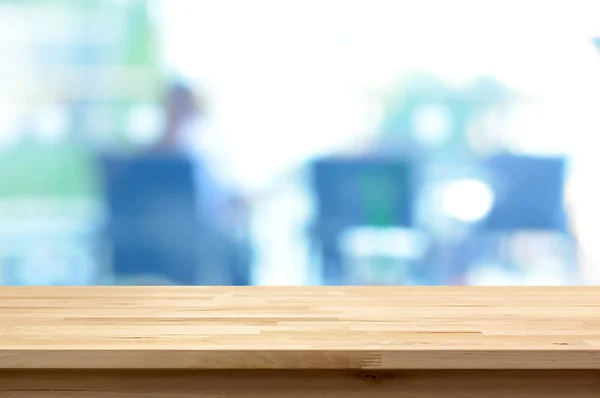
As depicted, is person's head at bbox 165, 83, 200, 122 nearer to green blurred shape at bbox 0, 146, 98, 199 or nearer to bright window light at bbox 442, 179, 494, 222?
green blurred shape at bbox 0, 146, 98, 199

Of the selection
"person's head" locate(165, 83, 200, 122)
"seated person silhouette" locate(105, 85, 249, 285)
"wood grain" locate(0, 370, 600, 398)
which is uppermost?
"person's head" locate(165, 83, 200, 122)

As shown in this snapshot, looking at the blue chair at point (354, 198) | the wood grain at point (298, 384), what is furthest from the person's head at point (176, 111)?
the wood grain at point (298, 384)

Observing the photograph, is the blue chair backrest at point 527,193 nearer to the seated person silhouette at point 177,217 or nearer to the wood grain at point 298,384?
the seated person silhouette at point 177,217

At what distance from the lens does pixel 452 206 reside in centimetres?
324

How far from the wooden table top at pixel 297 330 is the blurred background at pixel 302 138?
215 cm

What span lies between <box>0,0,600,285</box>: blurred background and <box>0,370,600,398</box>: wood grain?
244 centimetres

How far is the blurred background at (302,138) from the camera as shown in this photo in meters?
3.17

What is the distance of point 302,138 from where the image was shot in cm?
319

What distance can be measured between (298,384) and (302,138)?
2.55m

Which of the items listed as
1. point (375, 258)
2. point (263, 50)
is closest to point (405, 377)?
point (375, 258)

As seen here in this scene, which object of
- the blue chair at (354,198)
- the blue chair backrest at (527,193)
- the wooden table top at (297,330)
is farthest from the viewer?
the blue chair backrest at (527,193)

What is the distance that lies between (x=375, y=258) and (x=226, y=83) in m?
0.91

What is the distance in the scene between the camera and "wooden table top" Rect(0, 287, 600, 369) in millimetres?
654

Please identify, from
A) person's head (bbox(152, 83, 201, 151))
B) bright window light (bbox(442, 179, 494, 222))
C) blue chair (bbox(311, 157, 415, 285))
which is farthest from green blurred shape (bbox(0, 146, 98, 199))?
bright window light (bbox(442, 179, 494, 222))
